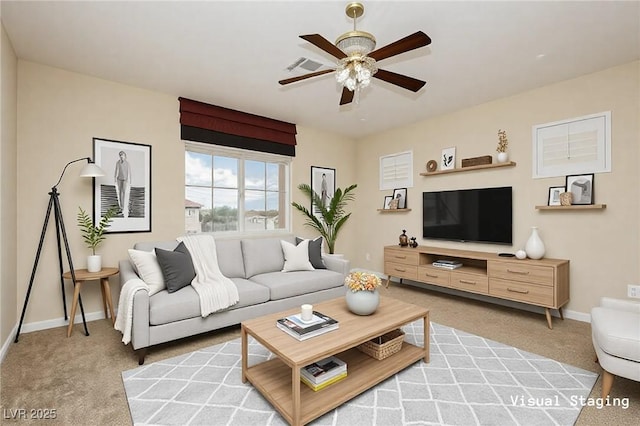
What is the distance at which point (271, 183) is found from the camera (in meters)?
4.75

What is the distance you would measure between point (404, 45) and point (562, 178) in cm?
→ 259

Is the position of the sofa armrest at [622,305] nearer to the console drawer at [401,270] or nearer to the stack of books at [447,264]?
the stack of books at [447,264]

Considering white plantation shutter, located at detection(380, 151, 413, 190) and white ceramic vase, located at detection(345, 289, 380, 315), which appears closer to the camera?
white ceramic vase, located at detection(345, 289, 380, 315)

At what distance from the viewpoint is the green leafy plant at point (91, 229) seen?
3.03 m

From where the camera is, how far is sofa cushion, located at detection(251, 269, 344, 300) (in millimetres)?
3137

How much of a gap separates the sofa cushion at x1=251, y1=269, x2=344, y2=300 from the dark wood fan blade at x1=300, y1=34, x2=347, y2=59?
2178 mm

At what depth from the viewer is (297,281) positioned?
3268mm

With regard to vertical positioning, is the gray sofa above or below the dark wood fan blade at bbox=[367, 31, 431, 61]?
below

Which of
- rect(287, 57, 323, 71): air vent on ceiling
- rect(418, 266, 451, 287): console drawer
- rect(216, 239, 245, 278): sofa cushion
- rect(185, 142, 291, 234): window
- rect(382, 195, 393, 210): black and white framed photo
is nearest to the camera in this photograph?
rect(287, 57, 323, 71): air vent on ceiling

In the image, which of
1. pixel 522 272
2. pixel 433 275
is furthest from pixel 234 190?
pixel 522 272

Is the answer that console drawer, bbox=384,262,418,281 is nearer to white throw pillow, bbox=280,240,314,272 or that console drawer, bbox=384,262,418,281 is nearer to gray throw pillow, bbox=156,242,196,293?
white throw pillow, bbox=280,240,314,272

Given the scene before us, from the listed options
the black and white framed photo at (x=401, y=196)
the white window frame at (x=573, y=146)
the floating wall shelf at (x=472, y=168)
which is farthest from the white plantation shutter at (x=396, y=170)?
the white window frame at (x=573, y=146)

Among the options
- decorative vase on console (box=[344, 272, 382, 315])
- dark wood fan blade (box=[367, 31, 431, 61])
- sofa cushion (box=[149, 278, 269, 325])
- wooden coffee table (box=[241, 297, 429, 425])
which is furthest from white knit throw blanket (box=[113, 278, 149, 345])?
dark wood fan blade (box=[367, 31, 431, 61])

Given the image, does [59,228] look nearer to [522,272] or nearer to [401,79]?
[401,79]
